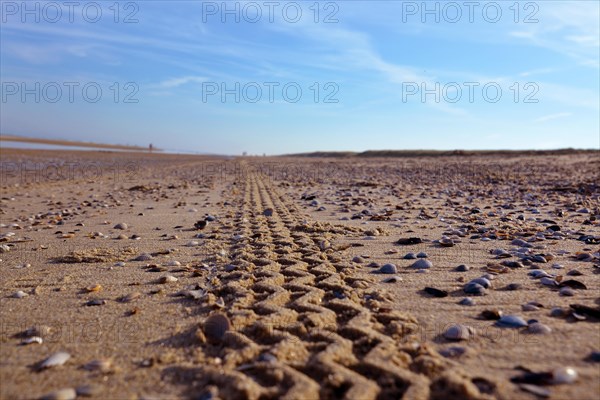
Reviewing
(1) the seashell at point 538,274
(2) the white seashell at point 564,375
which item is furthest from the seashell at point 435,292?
(2) the white seashell at point 564,375

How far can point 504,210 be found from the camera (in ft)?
22.8

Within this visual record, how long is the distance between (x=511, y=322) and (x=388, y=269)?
1.18 metres

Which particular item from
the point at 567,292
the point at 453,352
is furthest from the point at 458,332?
the point at 567,292

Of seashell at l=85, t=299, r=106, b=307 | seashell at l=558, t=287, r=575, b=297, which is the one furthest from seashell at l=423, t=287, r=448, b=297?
seashell at l=85, t=299, r=106, b=307

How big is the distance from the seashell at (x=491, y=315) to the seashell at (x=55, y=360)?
2130mm

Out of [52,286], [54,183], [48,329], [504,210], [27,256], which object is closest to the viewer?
[48,329]

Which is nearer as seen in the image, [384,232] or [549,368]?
[549,368]

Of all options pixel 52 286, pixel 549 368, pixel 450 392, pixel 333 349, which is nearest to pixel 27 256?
pixel 52 286

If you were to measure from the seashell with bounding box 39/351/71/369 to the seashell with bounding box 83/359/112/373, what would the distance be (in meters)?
0.12

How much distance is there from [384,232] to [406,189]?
232 inches

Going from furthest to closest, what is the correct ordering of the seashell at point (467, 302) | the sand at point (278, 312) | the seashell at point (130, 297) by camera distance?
the seashell at point (130, 297) < the seashell at point (467, 302) < the sand at point (278, 312)

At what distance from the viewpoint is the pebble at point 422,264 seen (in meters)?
3.52

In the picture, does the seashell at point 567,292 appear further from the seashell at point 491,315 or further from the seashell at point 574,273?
the seashell at point 491,315

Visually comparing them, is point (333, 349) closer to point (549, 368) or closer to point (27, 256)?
point (549, 368)
